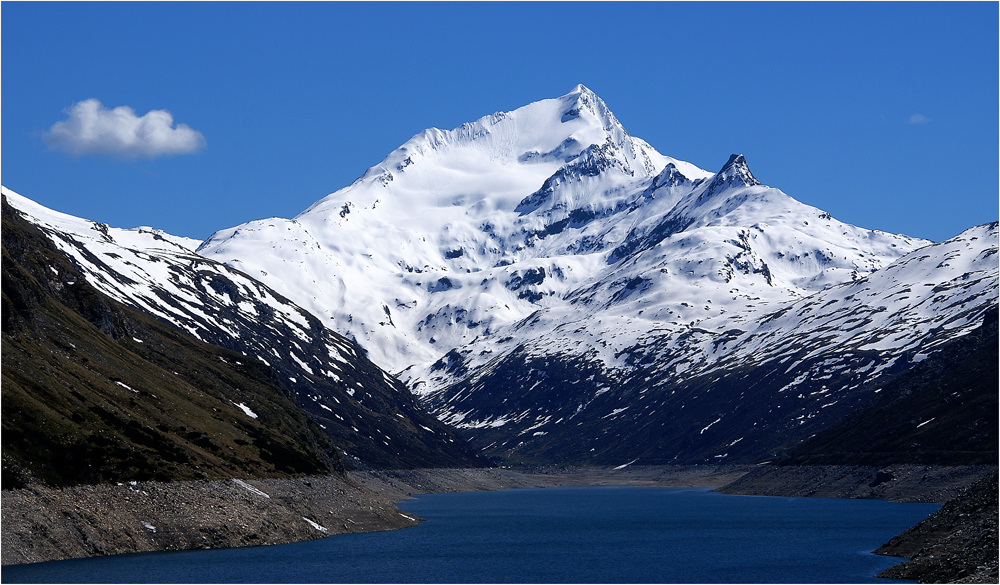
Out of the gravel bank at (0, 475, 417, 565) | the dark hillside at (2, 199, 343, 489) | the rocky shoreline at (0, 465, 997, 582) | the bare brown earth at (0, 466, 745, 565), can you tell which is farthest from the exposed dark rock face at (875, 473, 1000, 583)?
the dark hillside at (2, 199, 343, 489)

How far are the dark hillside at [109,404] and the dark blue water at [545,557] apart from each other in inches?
500

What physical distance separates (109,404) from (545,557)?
54.2 metres

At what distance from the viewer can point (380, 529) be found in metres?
144

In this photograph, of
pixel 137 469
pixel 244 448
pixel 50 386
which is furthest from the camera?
pixel 244 448

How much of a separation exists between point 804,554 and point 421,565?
4363 cm

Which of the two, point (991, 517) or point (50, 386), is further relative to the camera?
point (50, 386)

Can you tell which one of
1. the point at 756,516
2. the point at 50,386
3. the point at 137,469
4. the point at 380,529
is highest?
the point at 50,386

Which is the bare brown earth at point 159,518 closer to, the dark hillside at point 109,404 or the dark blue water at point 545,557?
the dark blue water at point 545,557

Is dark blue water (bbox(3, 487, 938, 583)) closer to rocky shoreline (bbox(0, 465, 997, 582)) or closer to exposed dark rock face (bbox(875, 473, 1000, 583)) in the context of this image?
rocky shoreline (bbox(0, 465, 997, 582))

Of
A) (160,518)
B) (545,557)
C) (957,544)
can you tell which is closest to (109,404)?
(160,518)

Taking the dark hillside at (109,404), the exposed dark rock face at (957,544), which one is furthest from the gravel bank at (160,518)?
the exposed dark rock face at (957,544)

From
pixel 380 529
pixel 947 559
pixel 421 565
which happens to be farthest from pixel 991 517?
pixel 380 529

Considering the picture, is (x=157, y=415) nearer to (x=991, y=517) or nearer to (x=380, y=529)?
(x=380, y=529)

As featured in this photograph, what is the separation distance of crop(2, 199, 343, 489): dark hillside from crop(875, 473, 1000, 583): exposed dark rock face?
242 feet
